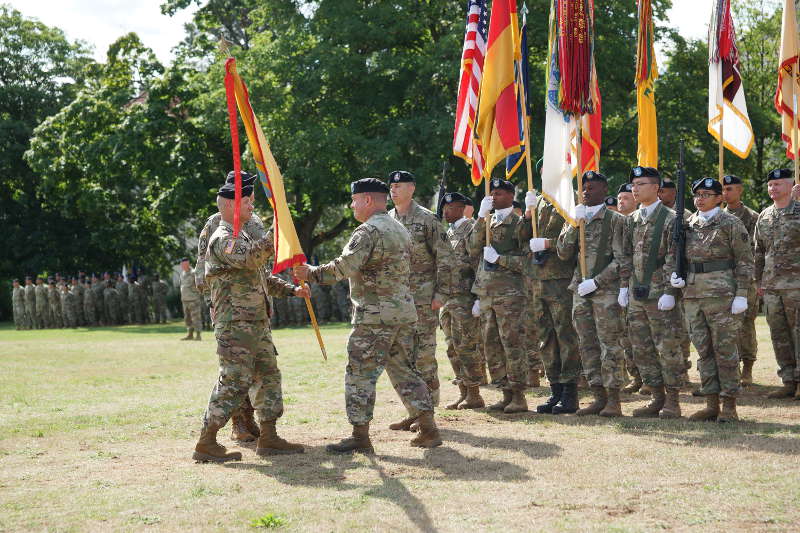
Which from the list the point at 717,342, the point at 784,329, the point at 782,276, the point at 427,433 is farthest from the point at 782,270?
the point at 427,433

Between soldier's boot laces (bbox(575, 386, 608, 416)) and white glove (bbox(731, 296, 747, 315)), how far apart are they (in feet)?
5.20

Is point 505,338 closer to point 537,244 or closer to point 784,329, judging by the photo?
point 537,244

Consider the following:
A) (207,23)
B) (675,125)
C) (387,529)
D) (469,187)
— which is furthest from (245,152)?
(387,529)

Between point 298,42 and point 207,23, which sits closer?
point 298,42

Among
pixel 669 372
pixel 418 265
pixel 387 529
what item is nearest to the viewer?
pixel 387 529

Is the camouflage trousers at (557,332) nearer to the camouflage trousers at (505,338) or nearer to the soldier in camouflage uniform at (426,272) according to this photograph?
the camouflage trousers at (505,338)

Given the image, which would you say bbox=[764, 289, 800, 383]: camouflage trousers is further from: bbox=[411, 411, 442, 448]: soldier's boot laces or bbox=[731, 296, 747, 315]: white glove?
bbox=[411, 411, 442, 448]: soldier's boot laces

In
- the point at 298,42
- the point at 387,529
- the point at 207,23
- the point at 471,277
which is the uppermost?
the point at 207,23

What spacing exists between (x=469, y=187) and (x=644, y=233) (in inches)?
803

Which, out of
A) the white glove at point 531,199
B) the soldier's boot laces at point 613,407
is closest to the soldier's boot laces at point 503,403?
the soldier's boot laces at point 613,407

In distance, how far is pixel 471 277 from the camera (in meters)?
10.1

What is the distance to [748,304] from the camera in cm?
1055

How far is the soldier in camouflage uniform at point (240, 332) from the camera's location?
704 centimetres

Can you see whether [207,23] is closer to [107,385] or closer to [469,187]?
[469,187]
